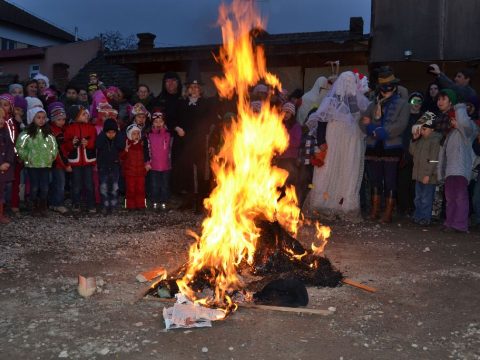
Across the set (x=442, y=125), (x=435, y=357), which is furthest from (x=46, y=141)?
(x=435, y=357)

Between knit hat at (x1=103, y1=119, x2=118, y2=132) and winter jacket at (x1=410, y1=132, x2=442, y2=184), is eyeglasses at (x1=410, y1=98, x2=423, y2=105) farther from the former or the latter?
knit hat at (x1=103, y1=119, x2=118, y2=132)

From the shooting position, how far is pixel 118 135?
9.52m

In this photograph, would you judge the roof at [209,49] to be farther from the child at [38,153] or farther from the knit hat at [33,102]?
the child at [38,153]

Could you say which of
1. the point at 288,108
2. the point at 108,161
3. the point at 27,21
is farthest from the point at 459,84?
the point at 27,21

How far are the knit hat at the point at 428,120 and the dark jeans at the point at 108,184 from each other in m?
5.43

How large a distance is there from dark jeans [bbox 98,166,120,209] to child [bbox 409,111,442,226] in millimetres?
5277

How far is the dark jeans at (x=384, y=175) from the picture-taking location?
867cm

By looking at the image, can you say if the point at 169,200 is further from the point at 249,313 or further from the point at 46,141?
the point at 249,313

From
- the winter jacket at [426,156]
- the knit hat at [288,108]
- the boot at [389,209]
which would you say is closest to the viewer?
the winter jacket at [426,156]

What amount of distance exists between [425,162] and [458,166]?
1.89ft

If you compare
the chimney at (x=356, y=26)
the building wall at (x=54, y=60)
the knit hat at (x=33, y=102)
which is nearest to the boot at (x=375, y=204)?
the knit hat at (x=33, y=102)

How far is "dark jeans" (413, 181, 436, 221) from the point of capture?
337 inches

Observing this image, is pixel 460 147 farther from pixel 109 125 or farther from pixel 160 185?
pixel 109 125

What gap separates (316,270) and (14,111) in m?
6.56
